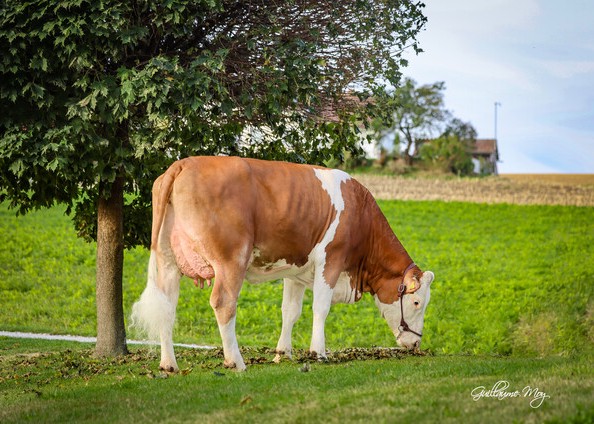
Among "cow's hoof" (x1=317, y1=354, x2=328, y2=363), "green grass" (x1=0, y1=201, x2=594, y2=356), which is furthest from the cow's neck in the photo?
"green grass" (x1=0, y1=201, x2=594, y2=356)

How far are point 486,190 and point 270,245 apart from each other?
141 ft

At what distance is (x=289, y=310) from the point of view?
13.5 m

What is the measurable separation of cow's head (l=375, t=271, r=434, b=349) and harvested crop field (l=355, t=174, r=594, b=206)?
121 ft

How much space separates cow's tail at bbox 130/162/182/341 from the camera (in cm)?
1177

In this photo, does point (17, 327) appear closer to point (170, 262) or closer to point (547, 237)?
point (170, 262)

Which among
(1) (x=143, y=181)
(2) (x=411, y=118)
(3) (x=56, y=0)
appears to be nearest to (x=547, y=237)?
(1) (x=143, y=181)

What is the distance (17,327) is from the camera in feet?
76.7

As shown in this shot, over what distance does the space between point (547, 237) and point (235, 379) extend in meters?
29.4

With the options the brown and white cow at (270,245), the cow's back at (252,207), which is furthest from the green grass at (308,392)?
the cow's back at (252,207)

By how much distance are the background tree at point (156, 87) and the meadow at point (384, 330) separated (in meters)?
3.06

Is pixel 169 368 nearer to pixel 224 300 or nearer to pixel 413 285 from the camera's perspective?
pixel 224 300

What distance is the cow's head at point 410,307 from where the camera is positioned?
13531mm

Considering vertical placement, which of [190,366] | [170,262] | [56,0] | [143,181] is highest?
[56,0]

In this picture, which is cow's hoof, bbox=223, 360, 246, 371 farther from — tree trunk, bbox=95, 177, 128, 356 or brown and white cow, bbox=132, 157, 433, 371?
tree trunk, bbox=95, 177, 128, 356
